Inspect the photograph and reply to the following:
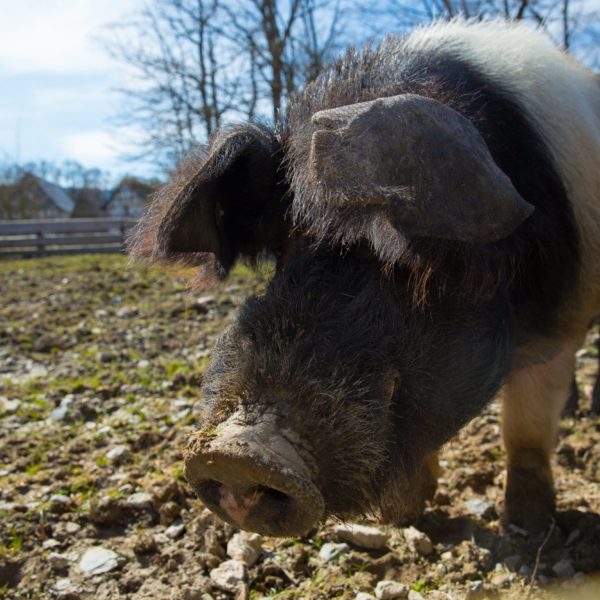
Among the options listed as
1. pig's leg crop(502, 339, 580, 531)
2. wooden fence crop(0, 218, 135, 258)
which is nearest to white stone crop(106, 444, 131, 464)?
pig's leg crop(502, 339, 580, 531)

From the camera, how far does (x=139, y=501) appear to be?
348 cm

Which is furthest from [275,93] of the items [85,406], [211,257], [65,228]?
[211,257]

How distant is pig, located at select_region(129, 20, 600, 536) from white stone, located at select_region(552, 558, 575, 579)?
Answer: 34 cm

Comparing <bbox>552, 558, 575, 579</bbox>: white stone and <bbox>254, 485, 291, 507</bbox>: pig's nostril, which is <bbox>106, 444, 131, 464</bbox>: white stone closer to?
<bbox>254, 485, 291, 507</bbox>: pig's nostril

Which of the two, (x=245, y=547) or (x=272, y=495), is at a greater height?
(x=272, y=495)

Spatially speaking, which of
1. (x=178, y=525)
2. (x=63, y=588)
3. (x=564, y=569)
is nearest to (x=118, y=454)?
(x=178, y=525)

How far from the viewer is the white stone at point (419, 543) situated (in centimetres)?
316

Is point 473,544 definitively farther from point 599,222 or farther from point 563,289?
point 599,222

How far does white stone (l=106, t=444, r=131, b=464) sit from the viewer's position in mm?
4051

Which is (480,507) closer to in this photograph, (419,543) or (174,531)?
(419,543)

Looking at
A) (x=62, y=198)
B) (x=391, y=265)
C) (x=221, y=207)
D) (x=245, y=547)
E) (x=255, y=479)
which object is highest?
(x=62, y=198)

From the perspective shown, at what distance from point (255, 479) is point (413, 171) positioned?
3.30ft

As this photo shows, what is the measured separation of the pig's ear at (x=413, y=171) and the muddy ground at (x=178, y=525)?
5.22 feet

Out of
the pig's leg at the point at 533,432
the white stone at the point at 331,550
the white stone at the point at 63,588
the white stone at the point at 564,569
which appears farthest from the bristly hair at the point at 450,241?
the white stone at the point at 63,588
